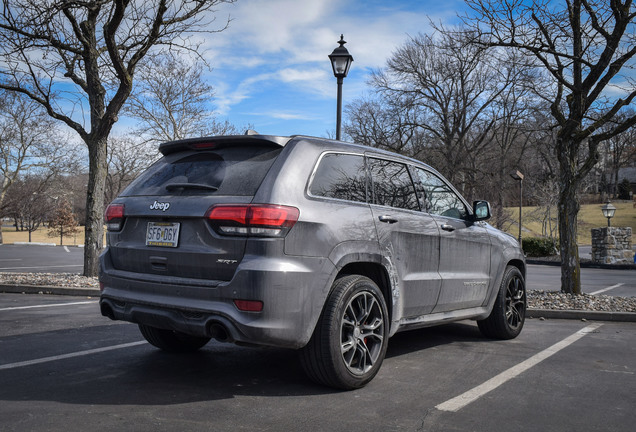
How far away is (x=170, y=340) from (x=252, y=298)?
6.19ft

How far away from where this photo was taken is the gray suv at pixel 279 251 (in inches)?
144

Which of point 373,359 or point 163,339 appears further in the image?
point 163,339

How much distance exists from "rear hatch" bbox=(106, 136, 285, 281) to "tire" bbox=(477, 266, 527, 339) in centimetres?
339

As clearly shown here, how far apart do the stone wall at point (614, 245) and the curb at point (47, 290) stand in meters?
21.4

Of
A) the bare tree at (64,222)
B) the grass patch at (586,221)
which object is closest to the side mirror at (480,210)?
the grass patch at (586,221)

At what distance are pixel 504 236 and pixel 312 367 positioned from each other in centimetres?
338

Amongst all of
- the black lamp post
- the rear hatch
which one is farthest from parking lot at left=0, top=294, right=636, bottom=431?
the black lamp post

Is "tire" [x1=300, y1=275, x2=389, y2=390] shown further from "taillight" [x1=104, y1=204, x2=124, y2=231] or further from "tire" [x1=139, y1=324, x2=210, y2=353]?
"taillight" [x1=104, y1=204, x2=124, y2=231]

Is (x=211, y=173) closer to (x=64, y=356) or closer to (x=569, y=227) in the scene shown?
(x=64, y=356)

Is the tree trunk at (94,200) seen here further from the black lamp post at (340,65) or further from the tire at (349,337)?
the tire at (349,337)

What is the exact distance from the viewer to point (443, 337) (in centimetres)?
640

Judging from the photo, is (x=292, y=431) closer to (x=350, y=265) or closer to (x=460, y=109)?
(x=350, y=265)

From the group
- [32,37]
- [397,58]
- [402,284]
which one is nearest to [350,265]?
[402,284]

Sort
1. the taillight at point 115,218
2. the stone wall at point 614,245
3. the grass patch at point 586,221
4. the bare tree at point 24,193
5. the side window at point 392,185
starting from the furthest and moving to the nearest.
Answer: the grass patch at point 586,221 → the bare tree at point 24,193 → the stone wall at point 614,245 → the side window at point 392,185 → the taillight at point 115,218
